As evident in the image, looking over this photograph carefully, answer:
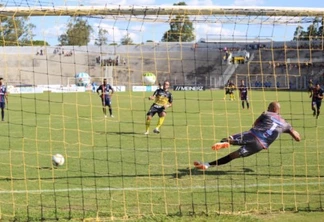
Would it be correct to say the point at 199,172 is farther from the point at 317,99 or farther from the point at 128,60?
the point at 317,99

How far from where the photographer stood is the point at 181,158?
41.5 ft

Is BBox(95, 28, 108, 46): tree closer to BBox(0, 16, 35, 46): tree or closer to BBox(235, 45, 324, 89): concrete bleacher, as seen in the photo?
BBox(0, 16, 35, 46): tree

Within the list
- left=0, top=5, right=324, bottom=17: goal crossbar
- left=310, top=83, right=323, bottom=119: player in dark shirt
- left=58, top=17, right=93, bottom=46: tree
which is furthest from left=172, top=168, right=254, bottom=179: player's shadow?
left=310, top=83, right=323, bottom=119: player in dark shirt

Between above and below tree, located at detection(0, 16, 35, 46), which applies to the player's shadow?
below

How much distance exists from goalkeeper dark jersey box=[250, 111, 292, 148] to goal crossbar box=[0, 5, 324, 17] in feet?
6.63

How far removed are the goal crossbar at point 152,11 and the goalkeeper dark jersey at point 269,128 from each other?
202cm

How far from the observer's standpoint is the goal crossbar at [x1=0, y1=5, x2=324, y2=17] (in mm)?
8242

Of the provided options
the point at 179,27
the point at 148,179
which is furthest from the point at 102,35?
the point at 148,179

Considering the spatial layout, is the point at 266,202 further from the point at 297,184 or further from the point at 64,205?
the point at 64,205

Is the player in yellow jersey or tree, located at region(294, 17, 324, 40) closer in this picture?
tree, located at region(294, 17, 324, 40)

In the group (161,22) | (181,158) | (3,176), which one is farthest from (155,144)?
(161,22)

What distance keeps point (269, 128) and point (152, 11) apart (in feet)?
10.3

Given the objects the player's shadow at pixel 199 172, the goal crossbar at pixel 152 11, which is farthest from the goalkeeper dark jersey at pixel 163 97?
the goal crossbar at pixel 152 11

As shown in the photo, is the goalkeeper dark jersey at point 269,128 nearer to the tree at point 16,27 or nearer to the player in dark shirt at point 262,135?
the player in dark shirt at point 262,135
